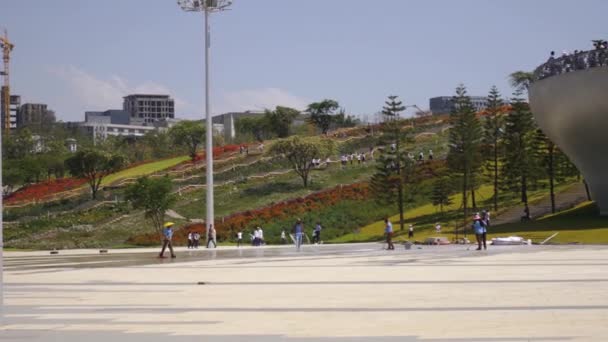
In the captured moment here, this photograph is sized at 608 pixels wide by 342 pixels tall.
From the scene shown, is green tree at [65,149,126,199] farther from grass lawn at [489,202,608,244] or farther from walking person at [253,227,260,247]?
grass lawn at [489,202,608,244]

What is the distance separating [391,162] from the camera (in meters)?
55.3

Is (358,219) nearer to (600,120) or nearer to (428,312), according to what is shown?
(600,120)

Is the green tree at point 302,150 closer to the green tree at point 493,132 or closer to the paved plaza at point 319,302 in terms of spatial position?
the green tree at point 493,132

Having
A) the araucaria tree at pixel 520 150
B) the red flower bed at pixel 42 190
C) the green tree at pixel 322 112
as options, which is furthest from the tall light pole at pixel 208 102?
the green tree at pixel 322 112

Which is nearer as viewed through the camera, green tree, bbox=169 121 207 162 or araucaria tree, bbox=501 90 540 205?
araucaria tree, bbox=501 90 540 205

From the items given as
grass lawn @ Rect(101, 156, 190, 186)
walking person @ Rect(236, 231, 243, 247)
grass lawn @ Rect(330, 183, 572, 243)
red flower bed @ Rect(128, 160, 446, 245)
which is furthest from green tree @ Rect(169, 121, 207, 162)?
walking person @ Rect(236, 231, 243, 247)

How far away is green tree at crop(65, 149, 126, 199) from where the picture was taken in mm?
72625

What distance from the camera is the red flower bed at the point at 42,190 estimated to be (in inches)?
3063

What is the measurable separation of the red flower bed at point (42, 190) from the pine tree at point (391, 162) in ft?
115

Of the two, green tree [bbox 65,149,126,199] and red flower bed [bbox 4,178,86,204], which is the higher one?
green tree [bbox 65,149,126,199]

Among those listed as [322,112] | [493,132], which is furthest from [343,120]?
[493,132]

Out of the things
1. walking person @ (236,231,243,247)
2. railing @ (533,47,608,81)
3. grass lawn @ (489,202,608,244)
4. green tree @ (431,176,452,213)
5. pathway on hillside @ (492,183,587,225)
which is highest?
railing @ (533,47,608,81)

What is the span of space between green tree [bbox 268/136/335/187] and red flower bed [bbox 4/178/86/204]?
869 inches

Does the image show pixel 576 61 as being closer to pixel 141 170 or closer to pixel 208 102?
pixel 208 102
